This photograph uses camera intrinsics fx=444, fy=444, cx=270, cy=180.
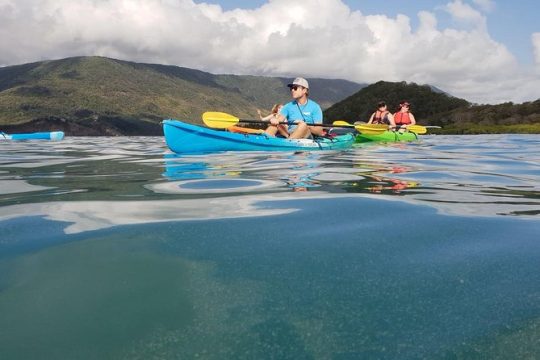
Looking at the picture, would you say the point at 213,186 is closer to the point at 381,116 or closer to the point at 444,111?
the point at 381,116

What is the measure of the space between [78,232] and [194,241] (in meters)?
0.84

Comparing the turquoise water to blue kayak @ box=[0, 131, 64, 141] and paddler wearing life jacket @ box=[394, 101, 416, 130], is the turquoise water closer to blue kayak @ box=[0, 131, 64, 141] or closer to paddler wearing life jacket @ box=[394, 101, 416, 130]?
paddler wearing life jacket @ box=[394, 101, 416, 130]

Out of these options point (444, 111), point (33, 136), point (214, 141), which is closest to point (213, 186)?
point (214, 141)

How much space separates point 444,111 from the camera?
111375mm

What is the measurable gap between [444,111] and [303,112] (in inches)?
4263

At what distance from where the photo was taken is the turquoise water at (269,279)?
1.52 meters

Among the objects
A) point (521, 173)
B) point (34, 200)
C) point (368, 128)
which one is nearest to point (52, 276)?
point (34, 200)

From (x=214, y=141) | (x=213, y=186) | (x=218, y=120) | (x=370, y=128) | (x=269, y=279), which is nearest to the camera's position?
(x=269, y=279)

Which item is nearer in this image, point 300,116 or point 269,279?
point 269,279

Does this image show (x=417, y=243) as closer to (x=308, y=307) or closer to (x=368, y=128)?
(x=308, y=307)

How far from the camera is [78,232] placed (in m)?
2.91

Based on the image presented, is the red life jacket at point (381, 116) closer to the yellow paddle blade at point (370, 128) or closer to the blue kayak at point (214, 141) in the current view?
the yellow paddle blade at point (370, 128)

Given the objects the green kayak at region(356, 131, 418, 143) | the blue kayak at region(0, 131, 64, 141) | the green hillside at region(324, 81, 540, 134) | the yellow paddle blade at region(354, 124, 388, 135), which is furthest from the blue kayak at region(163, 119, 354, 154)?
the green hillside at region(324, 81, 540, 134)

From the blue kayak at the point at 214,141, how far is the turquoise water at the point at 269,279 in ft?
23.5
